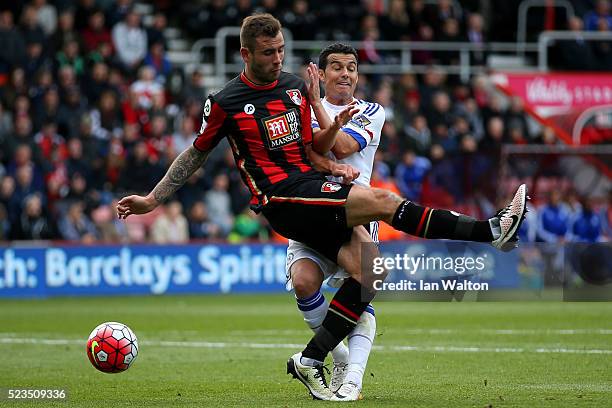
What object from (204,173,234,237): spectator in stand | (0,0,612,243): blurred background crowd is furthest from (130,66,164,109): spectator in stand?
(204,173,234,237): spectator in stand

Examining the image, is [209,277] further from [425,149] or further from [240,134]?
[240,134]

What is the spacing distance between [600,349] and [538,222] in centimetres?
1139

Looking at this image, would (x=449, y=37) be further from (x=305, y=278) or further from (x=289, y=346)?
(x=305, y=278)

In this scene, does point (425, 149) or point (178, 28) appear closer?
point (425, 149)

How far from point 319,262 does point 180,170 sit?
1.20 m

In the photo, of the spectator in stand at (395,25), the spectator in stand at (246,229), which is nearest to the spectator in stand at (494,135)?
the spectator in stand at (395,25)

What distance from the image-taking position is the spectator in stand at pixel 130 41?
926 inches

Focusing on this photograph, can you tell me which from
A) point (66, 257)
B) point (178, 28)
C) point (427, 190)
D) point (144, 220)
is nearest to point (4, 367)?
point (66, 257)

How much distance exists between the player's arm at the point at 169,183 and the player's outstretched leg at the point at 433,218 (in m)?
1.30

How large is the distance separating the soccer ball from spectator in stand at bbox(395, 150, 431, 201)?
45.6 feet

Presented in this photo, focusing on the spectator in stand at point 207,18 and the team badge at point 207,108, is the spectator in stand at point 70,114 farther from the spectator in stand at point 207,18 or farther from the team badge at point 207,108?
the team badge at point 207,108

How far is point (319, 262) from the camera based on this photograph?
27.2 feet

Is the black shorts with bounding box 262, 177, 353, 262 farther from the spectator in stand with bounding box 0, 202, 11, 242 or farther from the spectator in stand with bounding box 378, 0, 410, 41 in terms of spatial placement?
the spectator in stand with bounding box 378, 0, 410, 41

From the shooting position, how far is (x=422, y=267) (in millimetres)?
8531
